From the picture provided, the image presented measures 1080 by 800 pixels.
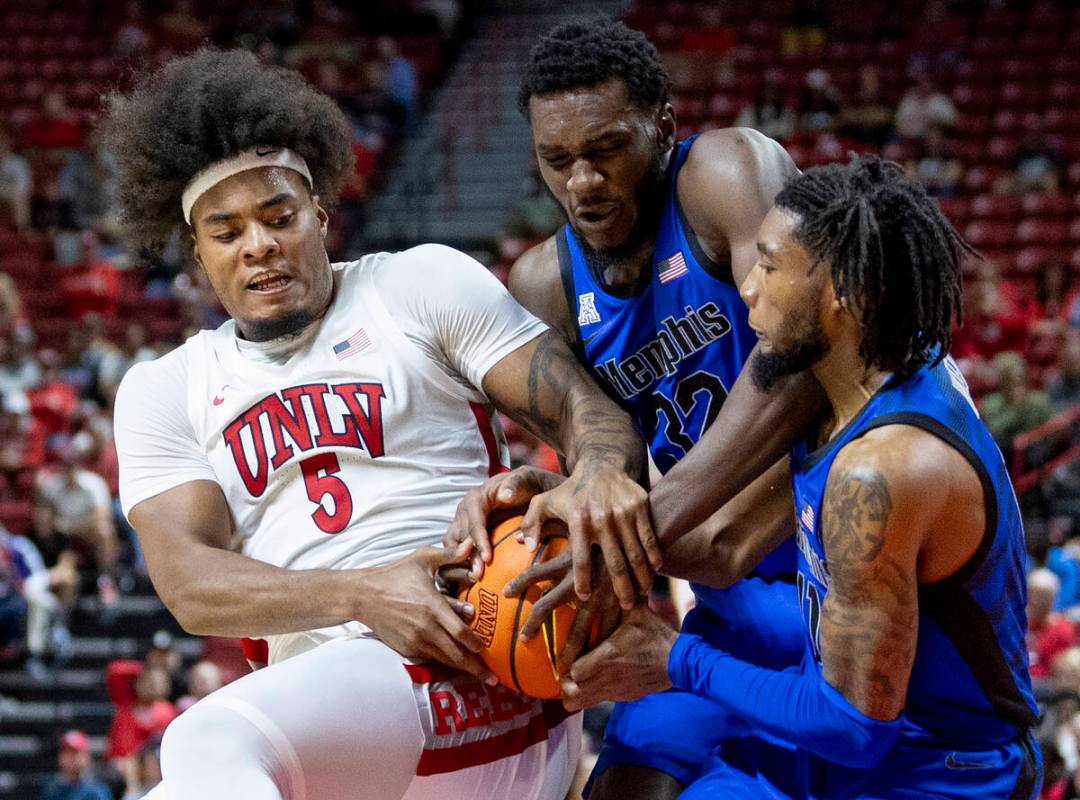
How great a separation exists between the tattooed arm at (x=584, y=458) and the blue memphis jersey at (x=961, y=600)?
36 centimetres

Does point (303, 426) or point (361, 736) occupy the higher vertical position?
point (303, 426)

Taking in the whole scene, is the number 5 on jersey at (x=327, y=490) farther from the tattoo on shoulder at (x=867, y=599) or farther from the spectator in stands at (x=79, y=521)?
the spectator in stands at (x=79, y=521)

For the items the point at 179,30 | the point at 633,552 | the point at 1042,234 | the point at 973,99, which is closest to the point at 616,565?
the point at 633,552

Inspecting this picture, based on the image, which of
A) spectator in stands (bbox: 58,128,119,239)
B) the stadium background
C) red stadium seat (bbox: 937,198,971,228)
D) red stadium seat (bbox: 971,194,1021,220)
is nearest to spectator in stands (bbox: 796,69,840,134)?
the stadium background

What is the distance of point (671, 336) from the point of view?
3455 millimetres

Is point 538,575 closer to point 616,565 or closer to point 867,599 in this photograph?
point 616,565

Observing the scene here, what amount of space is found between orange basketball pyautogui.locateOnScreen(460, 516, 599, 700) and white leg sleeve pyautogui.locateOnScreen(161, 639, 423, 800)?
0.20 meters

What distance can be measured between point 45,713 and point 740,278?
7.79 metres

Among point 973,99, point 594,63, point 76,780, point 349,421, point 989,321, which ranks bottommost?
point 76,780

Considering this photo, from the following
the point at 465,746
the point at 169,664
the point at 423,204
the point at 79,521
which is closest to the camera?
the point at 465,746

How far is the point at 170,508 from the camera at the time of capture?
3273 mm

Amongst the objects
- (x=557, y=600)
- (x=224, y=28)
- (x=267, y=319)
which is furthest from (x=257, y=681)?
(x=224, y=28)

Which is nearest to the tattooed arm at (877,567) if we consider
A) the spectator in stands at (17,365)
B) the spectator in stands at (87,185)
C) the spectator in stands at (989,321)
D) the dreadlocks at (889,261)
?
the dreadlocks at (889,261)

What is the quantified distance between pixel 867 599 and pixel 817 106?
36.3 feet
